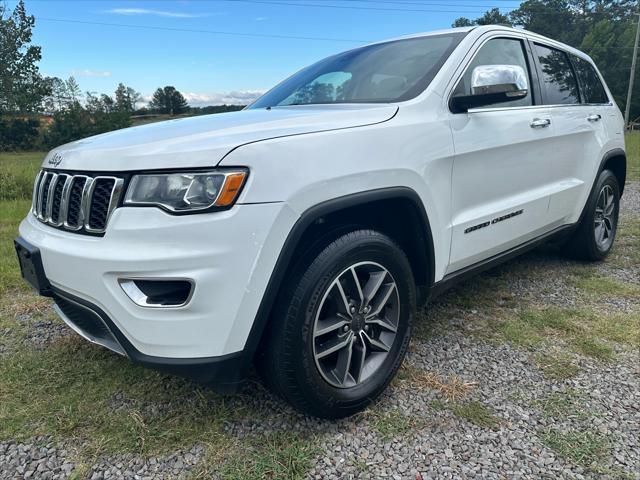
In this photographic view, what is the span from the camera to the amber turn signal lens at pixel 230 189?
1709 mm

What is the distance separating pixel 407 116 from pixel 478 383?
1.39 meters

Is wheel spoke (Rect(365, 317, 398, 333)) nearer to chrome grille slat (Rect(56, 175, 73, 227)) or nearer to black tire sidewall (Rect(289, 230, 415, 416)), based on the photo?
black tire sidewall (Rect(289, 230, 415, 416))

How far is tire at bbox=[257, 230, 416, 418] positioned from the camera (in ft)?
6.28

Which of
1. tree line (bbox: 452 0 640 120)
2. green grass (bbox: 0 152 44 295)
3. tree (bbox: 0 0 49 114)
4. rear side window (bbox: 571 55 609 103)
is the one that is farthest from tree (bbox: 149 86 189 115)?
rear side window (bbox: 571 55 609 103)

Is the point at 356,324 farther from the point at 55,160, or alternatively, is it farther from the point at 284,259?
the point at 55,160

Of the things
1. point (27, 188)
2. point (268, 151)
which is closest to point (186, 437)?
point (268, 151)

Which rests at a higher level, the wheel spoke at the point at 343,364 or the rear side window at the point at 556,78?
the rear side window at the point at 556,78

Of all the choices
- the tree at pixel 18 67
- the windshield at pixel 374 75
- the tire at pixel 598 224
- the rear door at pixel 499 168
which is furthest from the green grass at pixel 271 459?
the tree at pixel 18 67

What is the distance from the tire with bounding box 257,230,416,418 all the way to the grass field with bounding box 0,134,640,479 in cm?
19

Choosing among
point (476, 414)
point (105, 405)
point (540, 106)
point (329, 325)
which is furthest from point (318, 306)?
point (540, 106)

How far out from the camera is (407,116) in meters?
2.32

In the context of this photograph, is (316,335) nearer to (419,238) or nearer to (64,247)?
(419,238)

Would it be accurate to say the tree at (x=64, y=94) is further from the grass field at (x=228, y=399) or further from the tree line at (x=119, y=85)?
the grass field at (x=228, y=399)

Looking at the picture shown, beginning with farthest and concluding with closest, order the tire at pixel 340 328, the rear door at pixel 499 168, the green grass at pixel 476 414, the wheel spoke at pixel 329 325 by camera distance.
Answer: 1. the rear door at pixel 499 168
2. the green grass at pixel 476 414
3. the wheel spoke at pixel 329 325
4. the tire at pixel 340 328
